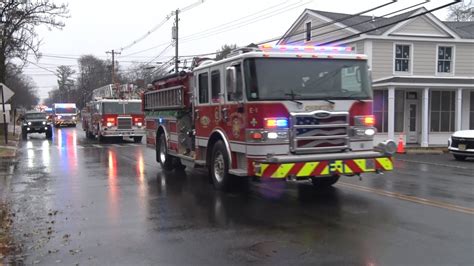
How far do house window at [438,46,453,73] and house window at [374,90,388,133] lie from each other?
3858mm

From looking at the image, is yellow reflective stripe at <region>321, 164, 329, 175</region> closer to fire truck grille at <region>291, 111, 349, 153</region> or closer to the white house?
fire truck grille at <region>291, 111, 349, 153</region>

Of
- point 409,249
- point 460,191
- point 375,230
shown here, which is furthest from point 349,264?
point 460,191

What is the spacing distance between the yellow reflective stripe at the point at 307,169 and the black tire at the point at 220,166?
1.69 metres

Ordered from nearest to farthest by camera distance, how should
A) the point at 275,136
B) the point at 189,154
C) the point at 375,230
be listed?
the point at 375,230
the point at 275,136
the point at 189,154

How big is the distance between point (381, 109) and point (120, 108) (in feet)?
49.2

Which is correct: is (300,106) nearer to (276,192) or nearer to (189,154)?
(276,192)

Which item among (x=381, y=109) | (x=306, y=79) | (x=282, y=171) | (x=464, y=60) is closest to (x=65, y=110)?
(x=381, y=109)

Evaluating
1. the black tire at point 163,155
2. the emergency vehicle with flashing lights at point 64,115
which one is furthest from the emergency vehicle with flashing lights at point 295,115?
the emergency vehicle with flashing lights at point 64,115

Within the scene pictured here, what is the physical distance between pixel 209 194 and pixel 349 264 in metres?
5.07

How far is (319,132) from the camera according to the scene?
894cm

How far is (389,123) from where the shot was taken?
2530cm

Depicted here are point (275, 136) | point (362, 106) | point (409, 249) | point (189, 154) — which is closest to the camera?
point (409, 249)

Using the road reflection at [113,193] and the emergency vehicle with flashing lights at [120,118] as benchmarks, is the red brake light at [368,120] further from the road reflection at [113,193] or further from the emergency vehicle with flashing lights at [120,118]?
the emergency vehicle with flashing lights at [120,118]

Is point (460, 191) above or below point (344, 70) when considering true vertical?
below
